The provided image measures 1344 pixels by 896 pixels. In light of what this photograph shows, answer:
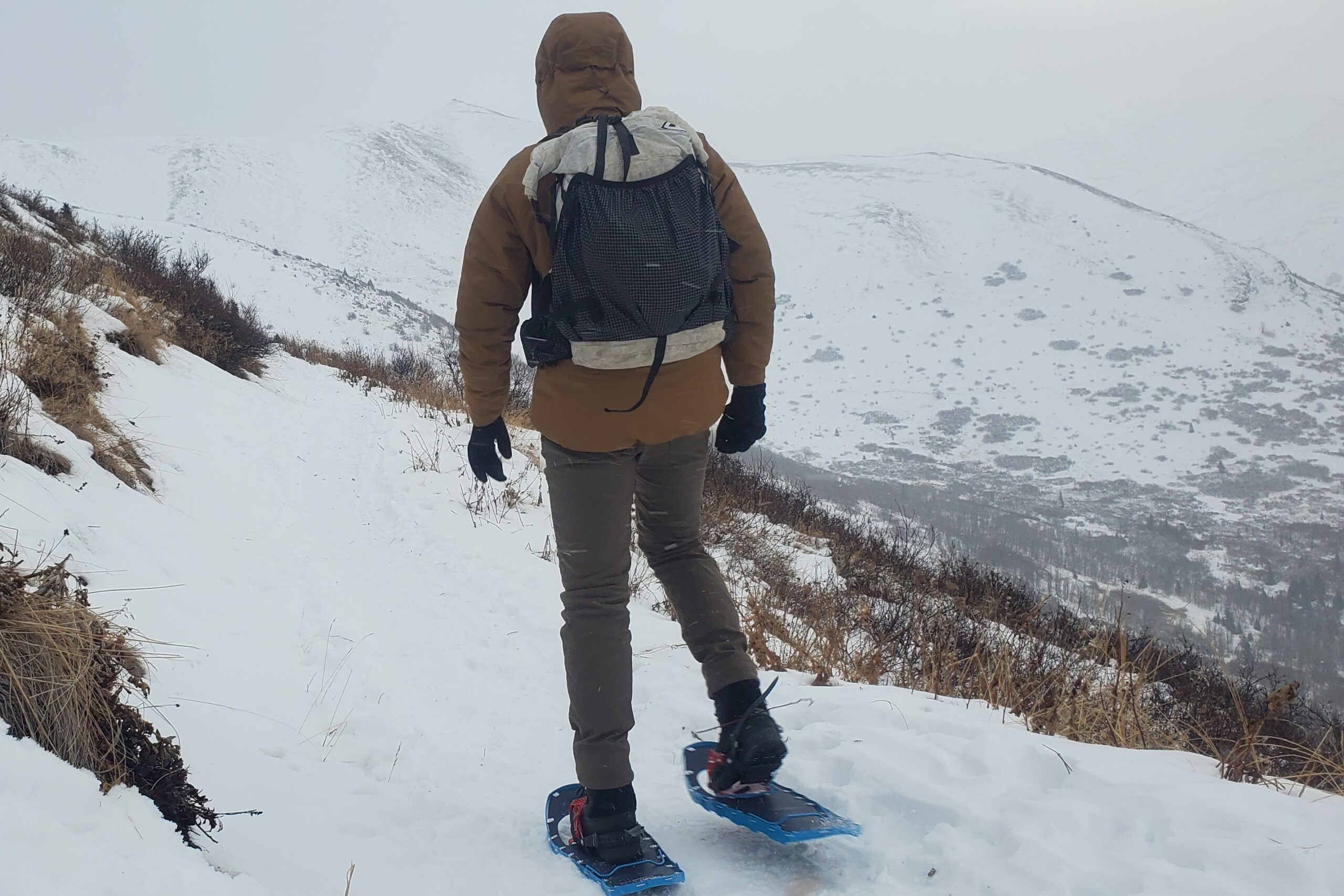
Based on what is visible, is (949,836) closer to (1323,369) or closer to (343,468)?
(343,468)

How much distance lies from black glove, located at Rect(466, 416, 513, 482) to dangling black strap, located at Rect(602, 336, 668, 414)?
437mm

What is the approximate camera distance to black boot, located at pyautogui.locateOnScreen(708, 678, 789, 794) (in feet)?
6.17

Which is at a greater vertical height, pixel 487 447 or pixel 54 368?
pixel 487 447

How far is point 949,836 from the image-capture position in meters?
1.70

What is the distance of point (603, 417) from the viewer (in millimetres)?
1757

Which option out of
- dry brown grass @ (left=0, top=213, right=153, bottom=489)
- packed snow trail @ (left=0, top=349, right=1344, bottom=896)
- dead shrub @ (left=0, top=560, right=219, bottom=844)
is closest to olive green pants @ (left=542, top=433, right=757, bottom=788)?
packed snow trail @ (left=0, top=349, right=1344, bottom=896)

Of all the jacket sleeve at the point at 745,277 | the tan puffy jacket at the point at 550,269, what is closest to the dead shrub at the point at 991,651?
the jacket sleeve at the point at 745,277

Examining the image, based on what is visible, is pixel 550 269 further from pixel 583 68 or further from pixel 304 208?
pixel 304 208

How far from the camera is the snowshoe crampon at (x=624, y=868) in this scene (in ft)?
5.48

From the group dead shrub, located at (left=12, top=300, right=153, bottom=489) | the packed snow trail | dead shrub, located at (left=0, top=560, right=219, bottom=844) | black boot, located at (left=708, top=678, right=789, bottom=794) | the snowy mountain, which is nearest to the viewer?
dead shrub, located at (left=0, top=560, right=219, bottom=844)

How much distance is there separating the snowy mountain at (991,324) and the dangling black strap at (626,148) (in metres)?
36.7

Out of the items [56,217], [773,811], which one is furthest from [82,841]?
[56,217]

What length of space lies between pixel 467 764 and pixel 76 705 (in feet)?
4.05

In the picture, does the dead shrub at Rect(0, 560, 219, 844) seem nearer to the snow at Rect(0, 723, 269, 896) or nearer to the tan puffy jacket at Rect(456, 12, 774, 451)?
the snow at Rect(0, 723, 269, 896)
